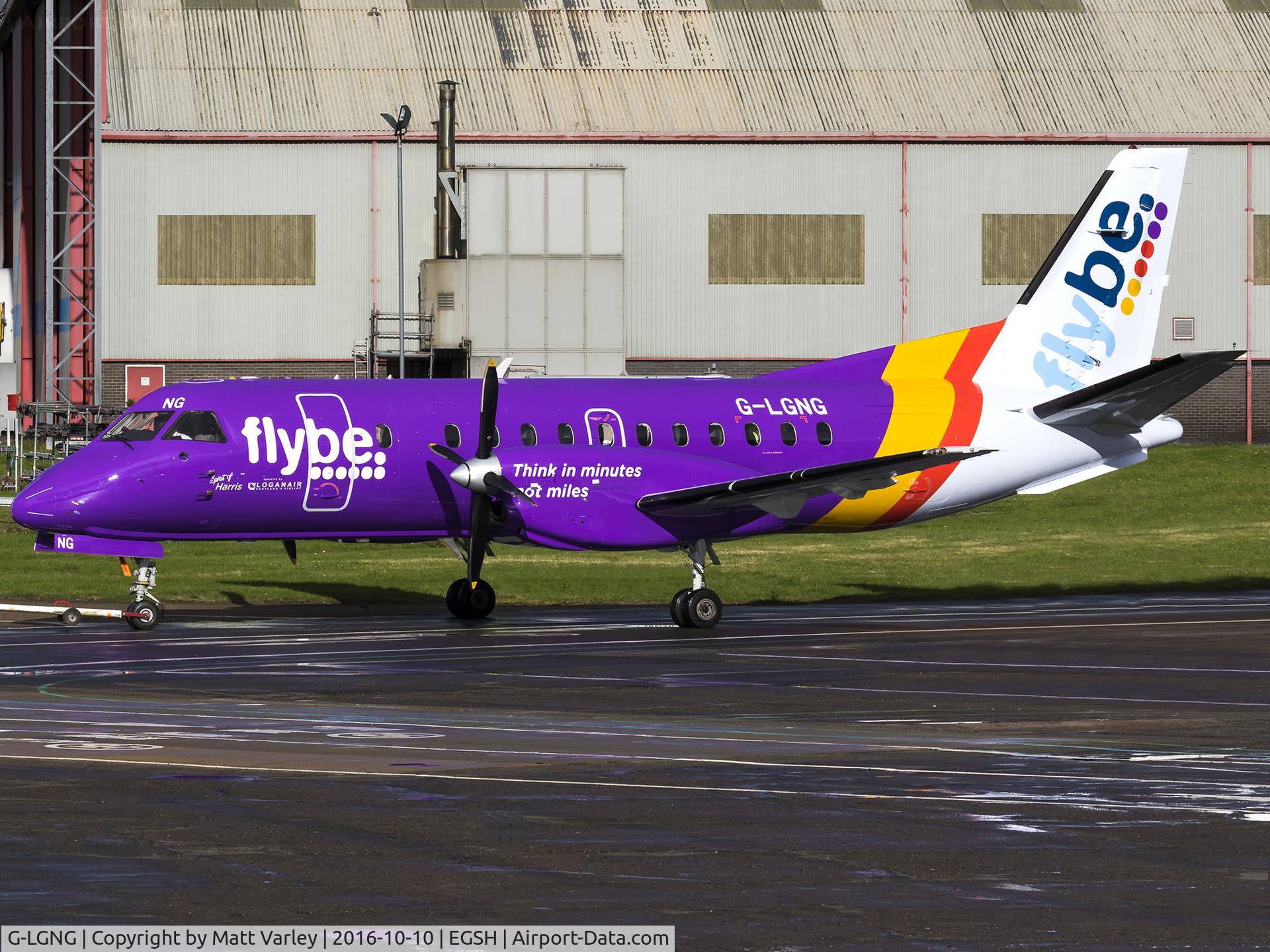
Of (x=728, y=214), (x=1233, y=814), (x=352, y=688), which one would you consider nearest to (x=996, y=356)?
(x=352, y=688)

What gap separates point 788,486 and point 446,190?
38.3 metres

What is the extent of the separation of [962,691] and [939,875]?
957 cm

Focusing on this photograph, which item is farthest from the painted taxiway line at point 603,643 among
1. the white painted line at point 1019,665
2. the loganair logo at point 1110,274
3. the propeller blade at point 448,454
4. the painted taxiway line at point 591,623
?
the loganair logo at point 1110,274

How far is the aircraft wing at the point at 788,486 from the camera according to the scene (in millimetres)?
28219

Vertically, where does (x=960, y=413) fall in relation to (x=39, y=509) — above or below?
above

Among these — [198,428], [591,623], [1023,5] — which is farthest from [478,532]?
[1023,5]

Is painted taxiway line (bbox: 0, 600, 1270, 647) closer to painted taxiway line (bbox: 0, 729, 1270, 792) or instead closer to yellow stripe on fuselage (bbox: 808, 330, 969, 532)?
yellow stripe on fuselage (bbox: 808, 330, 969, 532)

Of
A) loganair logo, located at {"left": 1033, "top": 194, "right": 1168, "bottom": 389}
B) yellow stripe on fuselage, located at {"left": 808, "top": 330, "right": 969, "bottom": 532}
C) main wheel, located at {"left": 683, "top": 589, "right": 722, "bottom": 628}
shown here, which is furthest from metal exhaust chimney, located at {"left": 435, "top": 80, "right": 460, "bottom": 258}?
main wheel, located at {"left": 683, "top": 589, "right": 722, "bottom": 628}

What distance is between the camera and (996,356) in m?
32.3

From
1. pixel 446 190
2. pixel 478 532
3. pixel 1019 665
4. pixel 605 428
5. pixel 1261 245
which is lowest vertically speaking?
pixel 1019 665

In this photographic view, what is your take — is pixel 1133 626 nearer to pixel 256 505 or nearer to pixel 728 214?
pixel 256 505

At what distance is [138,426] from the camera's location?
2834 centimetres

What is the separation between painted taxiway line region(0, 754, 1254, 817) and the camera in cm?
1359

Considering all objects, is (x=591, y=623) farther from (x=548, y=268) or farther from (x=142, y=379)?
(x=142, y=379)
